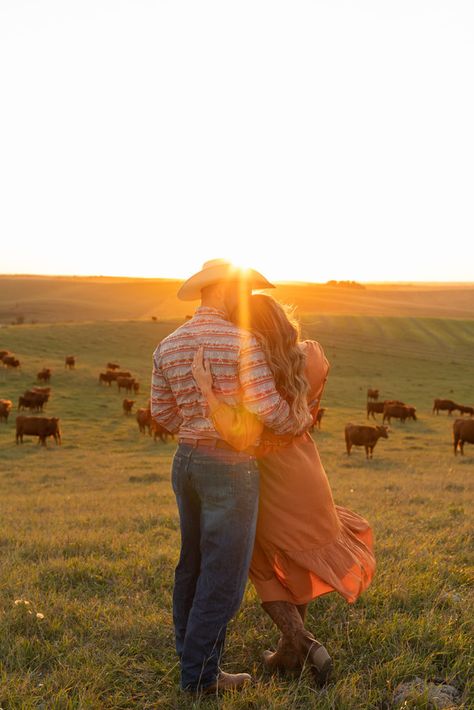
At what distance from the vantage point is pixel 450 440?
25.2 meters

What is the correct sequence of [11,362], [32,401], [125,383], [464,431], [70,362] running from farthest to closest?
[70,362] → [11,362] → [125,383] → [32,401] → [464,431]

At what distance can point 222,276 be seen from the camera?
10.6 ft

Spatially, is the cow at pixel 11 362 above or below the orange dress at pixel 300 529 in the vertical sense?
below

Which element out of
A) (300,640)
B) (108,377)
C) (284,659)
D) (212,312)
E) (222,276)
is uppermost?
(222,276)

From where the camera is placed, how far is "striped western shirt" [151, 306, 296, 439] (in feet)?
10.2

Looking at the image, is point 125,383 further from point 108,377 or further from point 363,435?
point 363,435

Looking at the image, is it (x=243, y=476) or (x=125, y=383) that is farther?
(x=125, y=383)

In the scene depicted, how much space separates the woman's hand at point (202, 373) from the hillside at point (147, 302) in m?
67.3

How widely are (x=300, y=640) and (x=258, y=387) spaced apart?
1.49 metres

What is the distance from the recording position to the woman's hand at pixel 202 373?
3.10 meters

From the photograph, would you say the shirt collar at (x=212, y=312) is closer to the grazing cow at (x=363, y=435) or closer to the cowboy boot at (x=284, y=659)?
the cowboy boot at (x=284, y=659)

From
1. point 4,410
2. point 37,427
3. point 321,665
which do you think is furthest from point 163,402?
point 4,410

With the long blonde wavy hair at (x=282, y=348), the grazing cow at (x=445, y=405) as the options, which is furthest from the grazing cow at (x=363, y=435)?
the long blonde wavy hair at (x=282, y=348)

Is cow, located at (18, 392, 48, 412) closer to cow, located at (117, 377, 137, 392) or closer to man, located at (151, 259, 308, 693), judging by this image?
cow, located at (117, 377, 137, 392)
